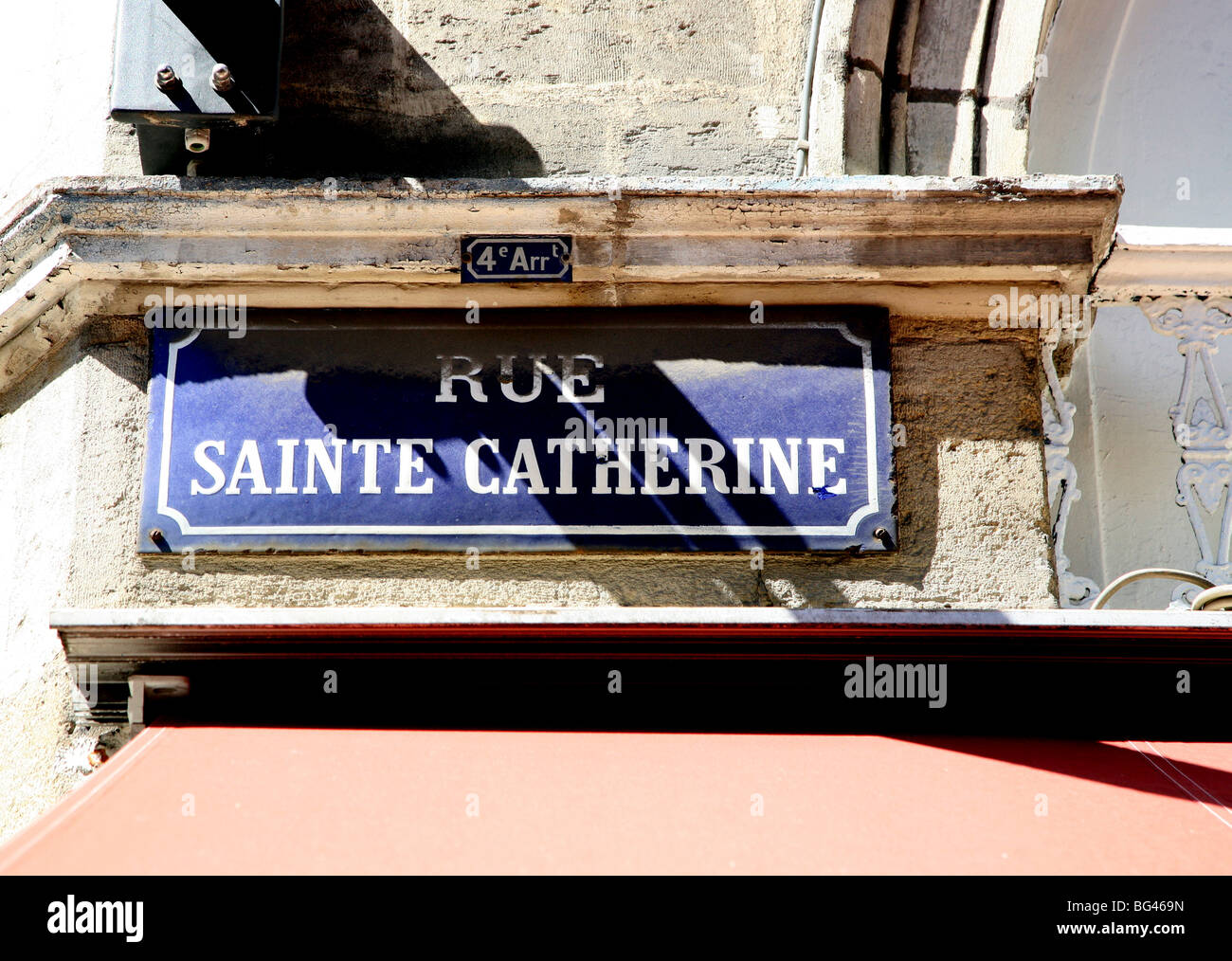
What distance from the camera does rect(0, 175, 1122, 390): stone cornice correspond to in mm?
3418

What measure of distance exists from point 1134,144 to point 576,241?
2.55 meters

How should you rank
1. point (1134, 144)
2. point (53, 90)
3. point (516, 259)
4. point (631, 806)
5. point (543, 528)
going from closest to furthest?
point (631, 806)
point (543, 528)
point (516, 259)
point (53, 90)
point (1134, 144)

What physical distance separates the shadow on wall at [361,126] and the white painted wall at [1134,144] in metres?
2.21

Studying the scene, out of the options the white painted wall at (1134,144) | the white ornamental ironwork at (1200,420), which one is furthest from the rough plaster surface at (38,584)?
the white painted wall at (1134,144)

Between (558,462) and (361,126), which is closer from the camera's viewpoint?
(558,462)

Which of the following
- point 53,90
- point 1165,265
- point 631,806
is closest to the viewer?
point 631,806

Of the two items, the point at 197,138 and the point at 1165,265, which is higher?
the point at 197,138

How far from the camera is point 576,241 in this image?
3490 mm

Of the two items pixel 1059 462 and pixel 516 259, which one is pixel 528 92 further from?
pixel 1059 462

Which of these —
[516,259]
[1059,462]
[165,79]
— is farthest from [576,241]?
[1059,462]

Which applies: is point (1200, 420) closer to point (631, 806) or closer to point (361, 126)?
A: point (631, 806)

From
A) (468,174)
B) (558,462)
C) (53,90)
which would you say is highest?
(53,90)
